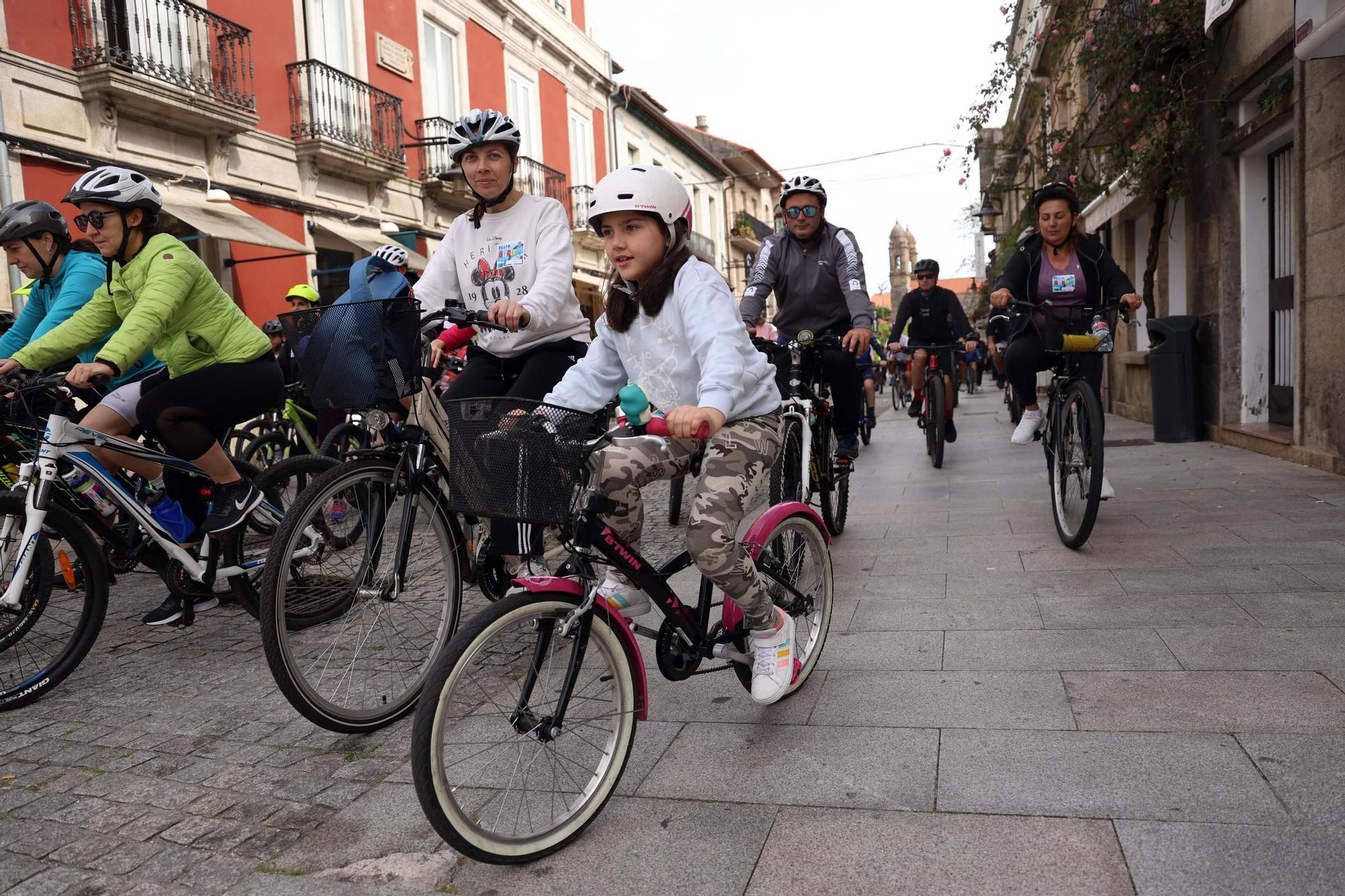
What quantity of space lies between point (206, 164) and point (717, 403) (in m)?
12.8

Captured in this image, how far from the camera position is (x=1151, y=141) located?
10.1 metres

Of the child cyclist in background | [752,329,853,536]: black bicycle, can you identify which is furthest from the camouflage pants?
[752,329,853,536]: black bicycle

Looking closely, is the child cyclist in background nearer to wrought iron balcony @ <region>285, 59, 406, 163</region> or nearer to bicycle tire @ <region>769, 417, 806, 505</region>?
bicycle tire @ <region>769, 417, 806, 505</region>

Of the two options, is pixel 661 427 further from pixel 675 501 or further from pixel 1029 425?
pixel 675 501

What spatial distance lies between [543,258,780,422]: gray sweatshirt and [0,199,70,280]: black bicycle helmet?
324 cm

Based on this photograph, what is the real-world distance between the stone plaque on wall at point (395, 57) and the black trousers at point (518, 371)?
48.6 ft

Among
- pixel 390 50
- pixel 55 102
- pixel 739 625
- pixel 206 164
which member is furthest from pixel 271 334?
pixel 390 50

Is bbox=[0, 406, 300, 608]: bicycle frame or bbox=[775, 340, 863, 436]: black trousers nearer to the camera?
bbox=[0, 406, 300, 608]: bicycle frame

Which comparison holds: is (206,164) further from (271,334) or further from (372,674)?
(372,674)

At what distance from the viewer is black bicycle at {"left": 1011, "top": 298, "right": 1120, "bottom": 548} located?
4992 millimetres

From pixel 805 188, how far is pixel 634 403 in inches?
147

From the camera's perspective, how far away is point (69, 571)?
3787 millimetres

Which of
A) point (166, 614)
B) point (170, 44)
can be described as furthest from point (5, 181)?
point (166, 614)

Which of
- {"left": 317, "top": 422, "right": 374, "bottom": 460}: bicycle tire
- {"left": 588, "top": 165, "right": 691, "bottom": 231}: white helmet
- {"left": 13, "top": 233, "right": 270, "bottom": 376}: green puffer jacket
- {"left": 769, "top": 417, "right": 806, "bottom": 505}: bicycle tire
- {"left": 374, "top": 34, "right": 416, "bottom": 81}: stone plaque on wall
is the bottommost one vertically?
{"left": 769, "top": 417, "right": 806, "bottom": 505}: bicycle tire
